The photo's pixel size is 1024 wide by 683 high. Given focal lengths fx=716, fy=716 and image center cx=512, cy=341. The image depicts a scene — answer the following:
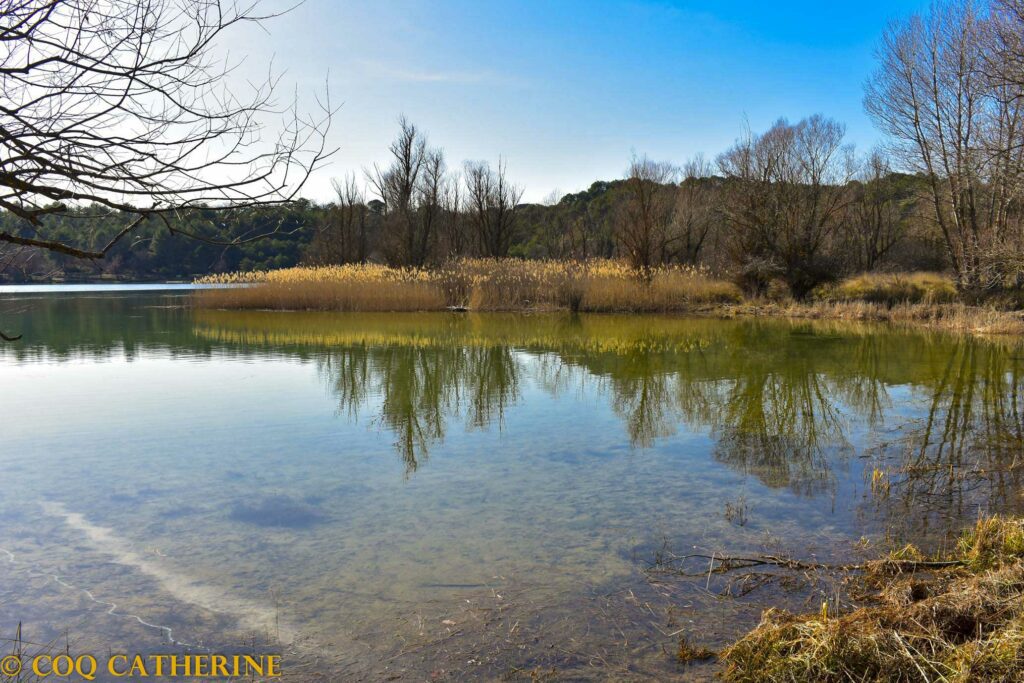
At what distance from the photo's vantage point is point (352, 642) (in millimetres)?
2561

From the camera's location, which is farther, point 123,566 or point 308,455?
point 308,455

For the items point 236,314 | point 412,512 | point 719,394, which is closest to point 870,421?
point 719,394

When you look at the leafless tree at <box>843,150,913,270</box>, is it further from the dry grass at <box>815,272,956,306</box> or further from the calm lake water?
the calm lake water

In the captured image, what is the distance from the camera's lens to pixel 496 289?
2031 centimetres

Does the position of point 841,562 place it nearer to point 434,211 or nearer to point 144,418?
point 144,418

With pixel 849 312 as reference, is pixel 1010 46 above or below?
above

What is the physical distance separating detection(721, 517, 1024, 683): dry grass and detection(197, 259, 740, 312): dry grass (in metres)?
16.8

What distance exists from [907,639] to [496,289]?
18.3m

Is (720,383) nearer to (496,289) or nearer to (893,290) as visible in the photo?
(496,289)

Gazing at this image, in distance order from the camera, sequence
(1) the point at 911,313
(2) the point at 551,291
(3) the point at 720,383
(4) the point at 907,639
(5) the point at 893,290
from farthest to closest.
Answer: (2) the point at 551,291
(5) the point at 893,290
(1) the point at 911,313
(3) the point at 720,383
(4) the point at 907,639

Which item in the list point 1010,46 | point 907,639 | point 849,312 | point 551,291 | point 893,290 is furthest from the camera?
point 551,291

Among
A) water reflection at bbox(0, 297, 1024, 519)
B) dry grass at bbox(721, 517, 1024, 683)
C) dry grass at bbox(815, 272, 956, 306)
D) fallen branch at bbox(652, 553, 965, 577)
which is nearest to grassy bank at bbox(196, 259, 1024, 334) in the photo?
dry grass at bbox(815, 272, 956, 306)

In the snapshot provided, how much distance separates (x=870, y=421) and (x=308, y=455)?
15.1 feet

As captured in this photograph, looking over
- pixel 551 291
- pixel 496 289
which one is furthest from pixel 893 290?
pixel 496 289
